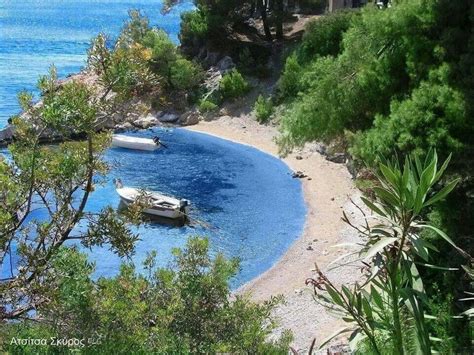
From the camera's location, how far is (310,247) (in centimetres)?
2080

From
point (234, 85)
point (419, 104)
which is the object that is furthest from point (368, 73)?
point (234, 85)

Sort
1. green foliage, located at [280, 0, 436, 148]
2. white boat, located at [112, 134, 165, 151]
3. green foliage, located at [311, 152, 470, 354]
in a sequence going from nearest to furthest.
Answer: green foliage, located at [311, 152, 470, 354] → green foliage, located at [280, 0, 436, 148] → white boat, located at [112, 134, 165, 151]

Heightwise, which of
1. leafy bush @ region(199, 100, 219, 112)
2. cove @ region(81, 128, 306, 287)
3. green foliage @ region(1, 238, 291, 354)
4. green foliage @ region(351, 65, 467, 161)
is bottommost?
cove @ region(81, 128, 306, 287)

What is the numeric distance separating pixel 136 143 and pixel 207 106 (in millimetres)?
6809

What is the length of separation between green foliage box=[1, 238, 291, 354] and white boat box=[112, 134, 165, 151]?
83.0ft

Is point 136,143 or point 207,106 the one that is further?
point 207,106

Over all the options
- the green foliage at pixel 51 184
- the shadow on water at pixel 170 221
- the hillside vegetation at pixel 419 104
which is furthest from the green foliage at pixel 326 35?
the green foliage at pixel 51 184

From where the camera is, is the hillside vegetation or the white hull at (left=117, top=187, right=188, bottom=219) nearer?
the hillside vegetation

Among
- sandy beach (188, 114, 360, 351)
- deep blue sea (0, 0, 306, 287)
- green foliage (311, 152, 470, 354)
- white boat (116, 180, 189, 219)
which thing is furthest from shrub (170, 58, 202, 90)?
green foliage (311, 152, 470, 354)

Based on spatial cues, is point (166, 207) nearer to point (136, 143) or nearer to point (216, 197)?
point (216, 197)

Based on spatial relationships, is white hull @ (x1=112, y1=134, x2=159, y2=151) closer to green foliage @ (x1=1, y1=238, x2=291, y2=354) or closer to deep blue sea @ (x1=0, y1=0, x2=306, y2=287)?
deep blue sea @ (x1=0, y1=0, x2=306, y2=287)

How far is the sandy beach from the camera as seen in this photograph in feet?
52.0

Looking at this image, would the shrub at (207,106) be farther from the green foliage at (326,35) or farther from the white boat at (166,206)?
the white boat at (166,206)

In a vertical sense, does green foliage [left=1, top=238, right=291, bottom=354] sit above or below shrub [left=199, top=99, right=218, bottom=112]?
above
